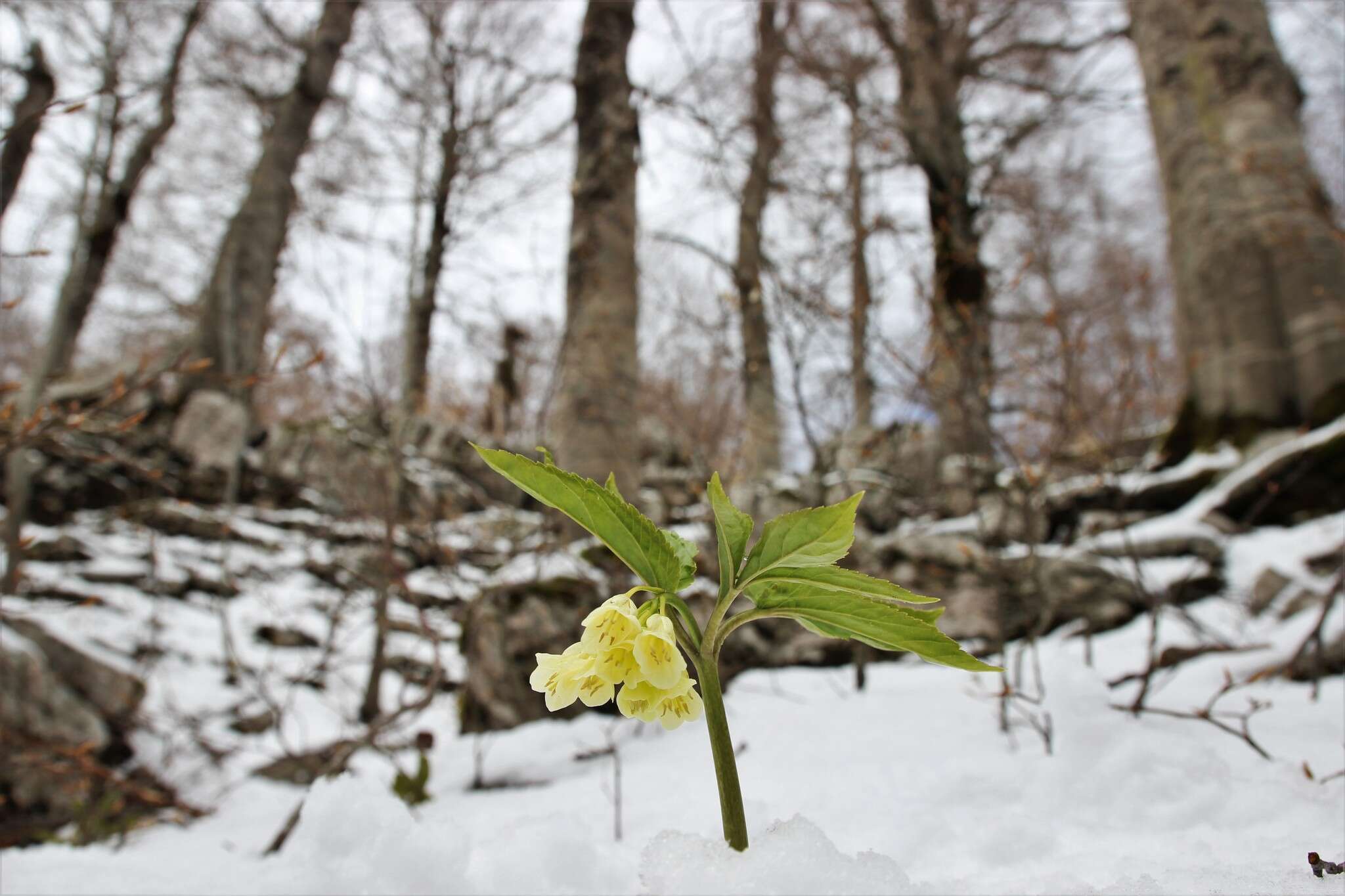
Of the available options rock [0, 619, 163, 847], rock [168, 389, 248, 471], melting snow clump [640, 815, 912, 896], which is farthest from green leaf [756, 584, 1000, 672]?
rock [168, 389, 248, 471]

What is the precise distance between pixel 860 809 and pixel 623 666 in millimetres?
812

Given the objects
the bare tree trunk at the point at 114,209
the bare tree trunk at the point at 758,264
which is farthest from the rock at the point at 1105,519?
the bare tree trunk at the point at 114,209

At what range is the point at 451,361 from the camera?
9555 mm

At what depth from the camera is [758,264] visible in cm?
275

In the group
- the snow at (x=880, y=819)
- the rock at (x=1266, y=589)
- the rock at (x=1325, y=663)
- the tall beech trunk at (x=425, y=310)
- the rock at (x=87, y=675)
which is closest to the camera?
the snow at (x=880, y=819)

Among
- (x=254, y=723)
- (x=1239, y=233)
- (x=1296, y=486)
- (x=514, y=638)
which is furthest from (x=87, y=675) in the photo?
(x=1239, y=233)

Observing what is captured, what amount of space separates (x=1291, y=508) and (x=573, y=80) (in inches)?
212

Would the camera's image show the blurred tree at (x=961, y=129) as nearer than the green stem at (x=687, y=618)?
No

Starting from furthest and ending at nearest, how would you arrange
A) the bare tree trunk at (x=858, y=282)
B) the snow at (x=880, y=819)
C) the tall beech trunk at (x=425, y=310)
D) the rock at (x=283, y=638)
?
1. the tall beech trunk at (x=425, y=310)
2. the rock at (x=283, y=638)
3. the bare tree trunk at (x=858, y=282)
4. the snow at (x=880, y=819)

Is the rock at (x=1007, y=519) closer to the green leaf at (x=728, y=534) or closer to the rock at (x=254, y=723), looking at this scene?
the green leaf at (x=728, y=534)

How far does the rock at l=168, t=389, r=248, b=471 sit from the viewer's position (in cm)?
650

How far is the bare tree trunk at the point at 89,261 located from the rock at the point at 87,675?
1.32 metres

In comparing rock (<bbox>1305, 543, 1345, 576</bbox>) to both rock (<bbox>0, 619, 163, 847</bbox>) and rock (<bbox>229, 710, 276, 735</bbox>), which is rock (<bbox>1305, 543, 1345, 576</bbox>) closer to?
rock (<bbox>0, 619, 163, 847</bbox>)

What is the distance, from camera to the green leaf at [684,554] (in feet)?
2.05
